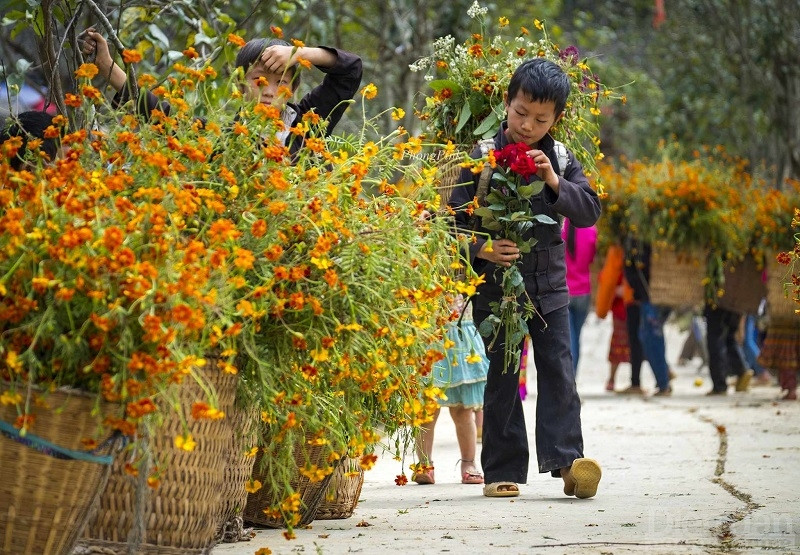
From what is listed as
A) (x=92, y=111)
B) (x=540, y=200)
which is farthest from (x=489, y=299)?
(x=92, y=111)

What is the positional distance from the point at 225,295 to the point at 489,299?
215 centimetres

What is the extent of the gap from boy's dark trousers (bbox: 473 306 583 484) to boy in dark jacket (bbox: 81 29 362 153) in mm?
1063

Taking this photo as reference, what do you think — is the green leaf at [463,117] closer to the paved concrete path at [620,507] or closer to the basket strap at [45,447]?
the paved concrete path at [620,507]

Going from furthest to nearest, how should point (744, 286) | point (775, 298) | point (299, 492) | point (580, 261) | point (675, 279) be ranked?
1. point (744, 286)
2. point (675, 279)
3. point (580, 261)
4. point (775, 298)
5. point (299, 492)

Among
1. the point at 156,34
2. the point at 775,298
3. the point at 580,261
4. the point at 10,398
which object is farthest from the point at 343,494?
the point at 775,298

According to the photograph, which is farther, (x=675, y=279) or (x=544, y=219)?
(x=675, y=279)

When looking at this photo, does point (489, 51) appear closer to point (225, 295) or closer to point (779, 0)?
point (225, 295)

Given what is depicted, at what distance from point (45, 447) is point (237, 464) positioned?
82 centimetres

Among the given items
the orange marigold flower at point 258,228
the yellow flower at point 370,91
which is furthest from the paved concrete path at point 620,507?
the yellow flower at point 370,91

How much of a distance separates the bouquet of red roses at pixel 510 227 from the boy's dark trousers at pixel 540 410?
8.2 inches

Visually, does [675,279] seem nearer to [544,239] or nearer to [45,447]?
[544,239]

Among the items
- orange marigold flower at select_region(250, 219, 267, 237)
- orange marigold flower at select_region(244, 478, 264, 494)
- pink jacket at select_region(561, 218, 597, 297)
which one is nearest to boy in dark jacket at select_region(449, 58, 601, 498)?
orange marigold flower at select_region(244, 478, 264, 494)

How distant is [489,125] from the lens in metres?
5.51

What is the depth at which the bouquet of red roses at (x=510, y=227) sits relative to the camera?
4.84 metres
